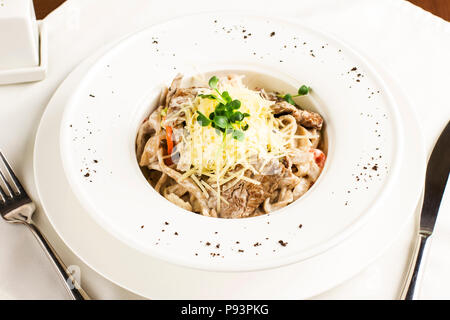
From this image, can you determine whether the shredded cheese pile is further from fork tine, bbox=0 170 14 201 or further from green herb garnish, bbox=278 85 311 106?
fork tine, bbox=0 170 14 201

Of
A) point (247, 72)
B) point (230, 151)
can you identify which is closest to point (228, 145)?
point (230, 151)

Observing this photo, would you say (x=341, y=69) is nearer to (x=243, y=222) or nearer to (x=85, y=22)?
(x=243, y=222)

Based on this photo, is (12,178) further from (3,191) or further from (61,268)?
(61,268)

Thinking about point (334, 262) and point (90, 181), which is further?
point (90, 181)

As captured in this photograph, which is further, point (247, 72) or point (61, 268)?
point (247, 72)

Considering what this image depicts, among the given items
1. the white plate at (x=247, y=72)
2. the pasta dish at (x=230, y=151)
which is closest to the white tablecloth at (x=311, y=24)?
the white plate at (x=247, y=72)
